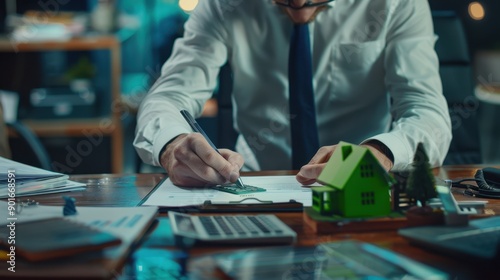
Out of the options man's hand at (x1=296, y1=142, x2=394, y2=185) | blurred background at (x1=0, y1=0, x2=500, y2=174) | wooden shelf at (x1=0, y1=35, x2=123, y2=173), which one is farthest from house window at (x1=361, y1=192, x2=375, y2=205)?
wooden shelf at (x1=0, y1=35, x2=123, y2=173)

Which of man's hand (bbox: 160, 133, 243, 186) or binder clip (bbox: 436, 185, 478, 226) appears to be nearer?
binder clip (bbox: 436, 185, 478, 226)

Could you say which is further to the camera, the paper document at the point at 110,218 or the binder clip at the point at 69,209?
the binder clip at the point at 69,209

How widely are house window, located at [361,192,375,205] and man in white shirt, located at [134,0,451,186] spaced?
2.35 ft

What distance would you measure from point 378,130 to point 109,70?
234 centimetres

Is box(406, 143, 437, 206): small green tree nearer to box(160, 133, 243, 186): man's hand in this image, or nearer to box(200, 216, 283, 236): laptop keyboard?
box(200, 216, 283, 236): laptop keyboard

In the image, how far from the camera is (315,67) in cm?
166

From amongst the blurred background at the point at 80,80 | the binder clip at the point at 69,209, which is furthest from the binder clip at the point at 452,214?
the blurred background at the point at 80,80

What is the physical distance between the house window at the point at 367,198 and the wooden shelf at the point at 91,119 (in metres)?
2.90

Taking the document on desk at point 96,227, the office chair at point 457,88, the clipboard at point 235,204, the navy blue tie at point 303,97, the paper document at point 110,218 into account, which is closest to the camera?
the document on desk at point 96,227

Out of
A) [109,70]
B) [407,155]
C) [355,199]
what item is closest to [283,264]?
[355,199]

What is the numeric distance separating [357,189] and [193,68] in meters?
0.95

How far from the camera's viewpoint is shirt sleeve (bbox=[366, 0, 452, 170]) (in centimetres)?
139

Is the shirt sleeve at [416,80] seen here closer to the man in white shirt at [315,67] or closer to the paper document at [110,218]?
the man in white shirt at [315,67]

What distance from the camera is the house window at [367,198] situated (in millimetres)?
802
